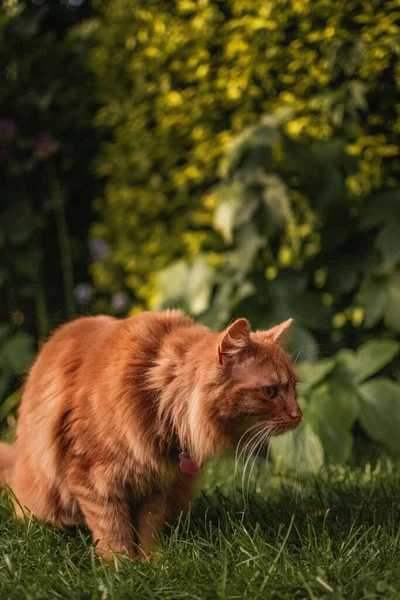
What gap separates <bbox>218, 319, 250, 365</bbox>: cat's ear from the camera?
207cm

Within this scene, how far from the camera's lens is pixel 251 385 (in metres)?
2.12

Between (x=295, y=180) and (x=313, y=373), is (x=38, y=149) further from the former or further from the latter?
(x=313, y=373)

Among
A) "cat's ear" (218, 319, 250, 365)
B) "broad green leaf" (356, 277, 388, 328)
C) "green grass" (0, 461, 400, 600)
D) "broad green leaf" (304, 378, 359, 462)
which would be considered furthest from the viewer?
"broad green leaf" (356, 277, 388, 328)

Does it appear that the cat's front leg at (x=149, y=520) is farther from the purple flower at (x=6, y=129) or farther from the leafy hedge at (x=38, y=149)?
the purple flower at (x=6, y=129)

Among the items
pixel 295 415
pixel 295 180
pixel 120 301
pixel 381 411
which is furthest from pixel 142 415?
pixel 120 301

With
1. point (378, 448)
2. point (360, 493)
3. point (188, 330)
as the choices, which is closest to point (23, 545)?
point (188, 330)

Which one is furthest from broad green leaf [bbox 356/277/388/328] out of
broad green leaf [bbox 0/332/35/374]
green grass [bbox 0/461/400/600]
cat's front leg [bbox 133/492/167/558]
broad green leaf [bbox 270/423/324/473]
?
broad green leaf [bbox 0/332/35/374]

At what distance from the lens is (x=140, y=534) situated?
2.33 metres

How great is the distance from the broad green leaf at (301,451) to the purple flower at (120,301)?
1.79 meters

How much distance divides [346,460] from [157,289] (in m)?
1.43

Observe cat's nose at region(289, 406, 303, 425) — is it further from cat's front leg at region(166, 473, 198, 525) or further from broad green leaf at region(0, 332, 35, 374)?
broad green leaf at region(0, 332, 35, 374)

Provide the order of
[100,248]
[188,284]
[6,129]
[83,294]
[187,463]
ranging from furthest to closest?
[83,294] < [100,248] < [6,129] < [188,284] < [187,463]

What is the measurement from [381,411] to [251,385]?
1377 mm

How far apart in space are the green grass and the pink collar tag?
0.18 meters
